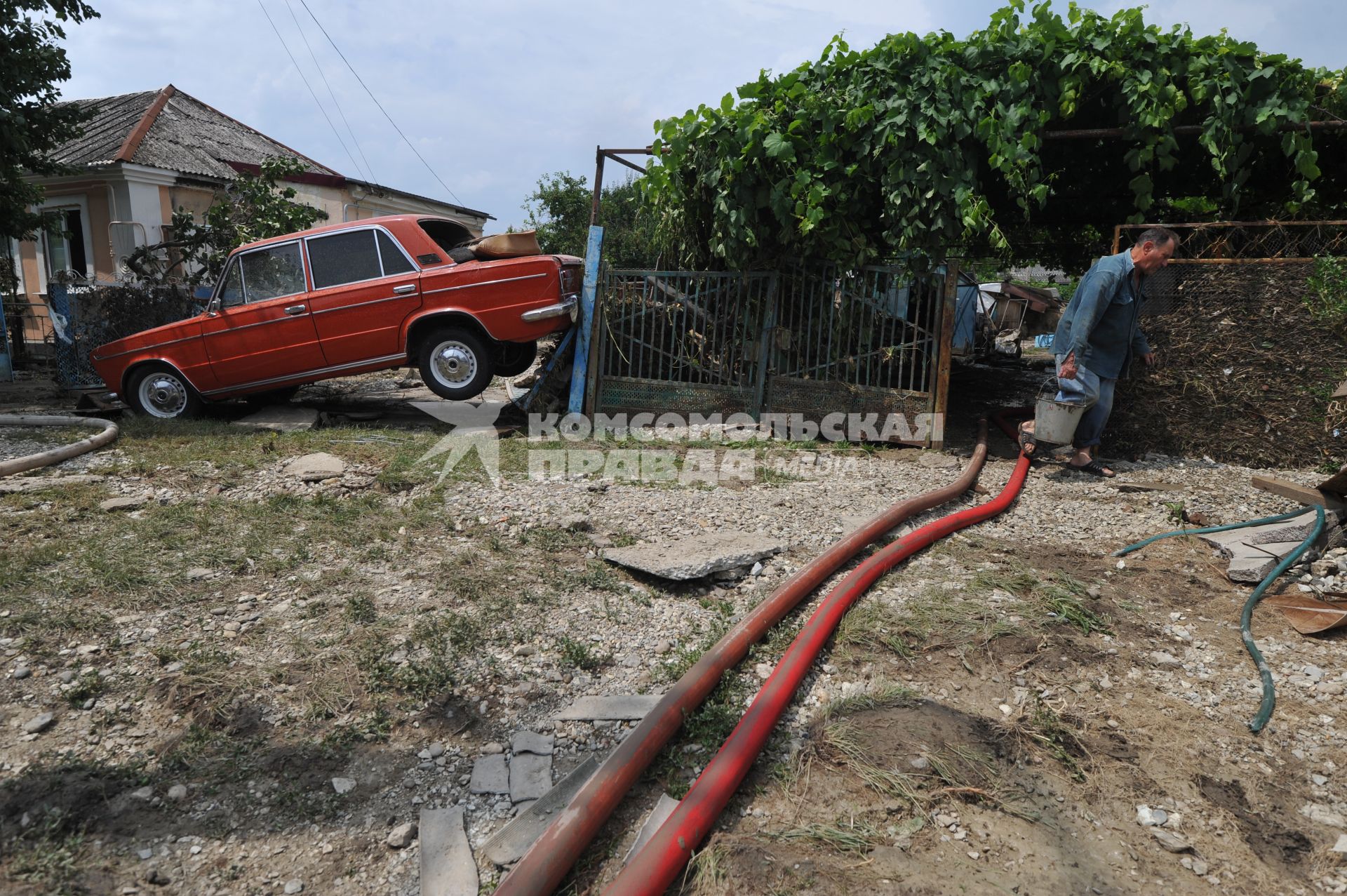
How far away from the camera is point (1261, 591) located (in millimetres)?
3828

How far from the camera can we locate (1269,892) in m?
2.15

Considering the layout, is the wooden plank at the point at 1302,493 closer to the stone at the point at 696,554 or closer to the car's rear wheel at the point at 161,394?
the stone at the point at 696,554

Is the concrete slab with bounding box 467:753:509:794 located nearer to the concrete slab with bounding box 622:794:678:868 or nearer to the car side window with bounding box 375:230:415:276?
the concrete slab with bounding box 622:794:678:868

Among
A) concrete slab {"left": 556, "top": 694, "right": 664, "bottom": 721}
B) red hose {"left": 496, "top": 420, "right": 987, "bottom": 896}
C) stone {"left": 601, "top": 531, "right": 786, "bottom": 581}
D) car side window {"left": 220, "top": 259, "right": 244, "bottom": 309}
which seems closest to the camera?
red hose {"left": 496, "top": 420, "right": 987, "bottom": 896}

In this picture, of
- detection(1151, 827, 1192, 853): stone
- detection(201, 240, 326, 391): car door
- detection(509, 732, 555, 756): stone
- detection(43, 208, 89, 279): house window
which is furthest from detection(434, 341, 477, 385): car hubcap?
detection(43, 208, 89, 279): house window

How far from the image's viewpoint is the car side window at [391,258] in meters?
7.53

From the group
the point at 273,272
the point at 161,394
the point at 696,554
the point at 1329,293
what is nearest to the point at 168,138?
the point at 161,394

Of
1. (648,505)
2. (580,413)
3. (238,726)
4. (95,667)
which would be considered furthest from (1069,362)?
(95,667)

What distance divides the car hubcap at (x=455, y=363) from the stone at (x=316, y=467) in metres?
1.74

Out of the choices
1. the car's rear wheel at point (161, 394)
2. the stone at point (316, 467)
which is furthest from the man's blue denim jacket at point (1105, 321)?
the car's rear wheel at point (161, 394)

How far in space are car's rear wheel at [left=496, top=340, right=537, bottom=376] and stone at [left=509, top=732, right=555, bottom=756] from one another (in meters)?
5.81

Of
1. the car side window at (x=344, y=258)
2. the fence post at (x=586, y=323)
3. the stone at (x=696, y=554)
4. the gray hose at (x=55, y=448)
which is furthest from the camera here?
the fence post at (x=586, y=323)

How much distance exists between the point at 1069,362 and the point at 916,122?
2.31m

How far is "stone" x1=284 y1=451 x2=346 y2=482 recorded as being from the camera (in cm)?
571
